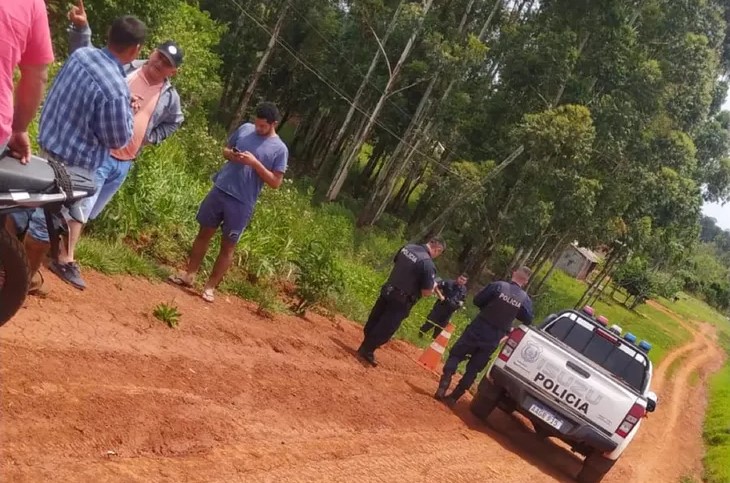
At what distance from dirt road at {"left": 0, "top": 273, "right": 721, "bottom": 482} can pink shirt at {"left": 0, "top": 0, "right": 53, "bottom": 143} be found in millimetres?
1473

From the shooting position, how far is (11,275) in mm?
4031

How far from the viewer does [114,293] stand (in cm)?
605

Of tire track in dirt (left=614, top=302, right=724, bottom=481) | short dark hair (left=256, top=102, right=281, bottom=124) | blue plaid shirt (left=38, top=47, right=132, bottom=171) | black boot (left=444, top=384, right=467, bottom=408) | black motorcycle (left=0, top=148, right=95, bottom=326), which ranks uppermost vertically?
short dark hair (left=256, top=102, right=281, bottom=124)

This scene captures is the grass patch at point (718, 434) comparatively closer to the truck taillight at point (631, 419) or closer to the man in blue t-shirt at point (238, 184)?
the truck taillight at point (631, 419)

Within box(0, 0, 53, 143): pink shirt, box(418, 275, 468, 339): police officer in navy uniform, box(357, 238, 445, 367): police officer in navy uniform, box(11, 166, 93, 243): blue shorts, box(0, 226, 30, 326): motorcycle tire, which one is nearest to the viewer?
box(0, 0, 53, 143): pink shirt

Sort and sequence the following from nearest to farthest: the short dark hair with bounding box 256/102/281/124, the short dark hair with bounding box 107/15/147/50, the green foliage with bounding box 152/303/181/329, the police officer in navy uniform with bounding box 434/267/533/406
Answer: the short dark hair with bounding box 107/15/147/50, the green foliage with bounding box 152/303/181/329, the short dark hair with bounding box 256/102/281/124, the police officer in navy uniform with bounding box 434/267/533/406

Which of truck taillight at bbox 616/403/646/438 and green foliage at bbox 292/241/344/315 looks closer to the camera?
truck taillight at bbox 616/403/646/438

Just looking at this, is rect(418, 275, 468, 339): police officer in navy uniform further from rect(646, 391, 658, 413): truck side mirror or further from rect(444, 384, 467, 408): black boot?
rect(646, 391, 658, 413): truck side mirror

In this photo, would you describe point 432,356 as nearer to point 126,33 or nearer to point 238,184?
point 238,184

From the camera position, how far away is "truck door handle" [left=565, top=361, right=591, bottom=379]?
28.0ft

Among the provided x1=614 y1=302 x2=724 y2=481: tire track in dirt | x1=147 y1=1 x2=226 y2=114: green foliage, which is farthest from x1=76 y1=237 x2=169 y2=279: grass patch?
x1=147 y1=1 x2=226 y2=114: green foliage

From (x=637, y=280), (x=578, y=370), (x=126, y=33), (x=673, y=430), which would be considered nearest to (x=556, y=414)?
(x=578, y=370)

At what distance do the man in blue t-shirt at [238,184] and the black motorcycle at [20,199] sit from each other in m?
2.91

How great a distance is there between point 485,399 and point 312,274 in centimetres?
279
